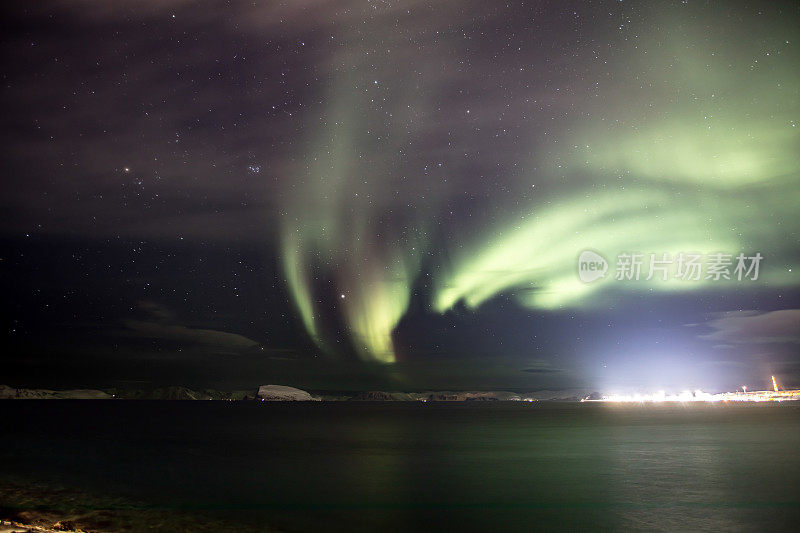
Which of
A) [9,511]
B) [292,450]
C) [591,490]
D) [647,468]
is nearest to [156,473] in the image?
[9,511]

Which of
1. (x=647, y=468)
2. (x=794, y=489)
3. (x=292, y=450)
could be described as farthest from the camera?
(x=292, y=450)

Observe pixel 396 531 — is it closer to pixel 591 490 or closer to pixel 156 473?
pixel 591 490

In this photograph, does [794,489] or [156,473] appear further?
[156,473]

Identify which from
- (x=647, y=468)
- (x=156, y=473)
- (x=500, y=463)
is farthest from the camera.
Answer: (x=500, y=463)

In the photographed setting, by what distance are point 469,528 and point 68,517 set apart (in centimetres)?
1876

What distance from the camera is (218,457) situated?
211ft

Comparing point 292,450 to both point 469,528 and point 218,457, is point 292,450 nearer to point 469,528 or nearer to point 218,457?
point 218,457

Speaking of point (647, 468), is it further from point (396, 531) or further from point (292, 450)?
point (292, 450)

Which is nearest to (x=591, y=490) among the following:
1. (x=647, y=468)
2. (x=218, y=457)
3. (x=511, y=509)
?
(x=511, y=509)

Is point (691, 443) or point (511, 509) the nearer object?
point (511, 509)

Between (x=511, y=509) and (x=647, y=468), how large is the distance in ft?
84.2

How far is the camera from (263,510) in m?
32.1

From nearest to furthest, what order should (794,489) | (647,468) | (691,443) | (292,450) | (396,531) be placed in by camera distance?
1. (396,531)
2. (794,489)
3. (647,468)
4. (292,450)
5. (691,443)

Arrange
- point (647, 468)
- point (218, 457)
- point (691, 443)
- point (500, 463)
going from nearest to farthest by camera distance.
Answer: point (647, 468) → point (500, 463) → point (218, 457) → point (691, 443)
